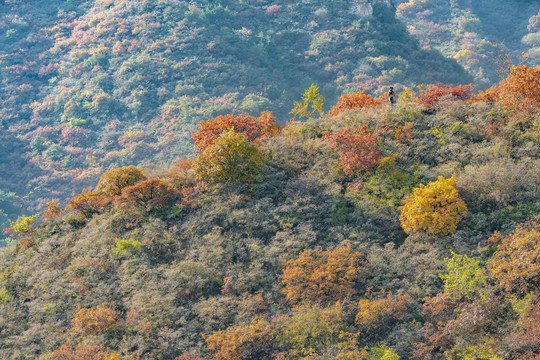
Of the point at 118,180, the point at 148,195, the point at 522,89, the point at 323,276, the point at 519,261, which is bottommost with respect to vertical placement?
the point at 323,276

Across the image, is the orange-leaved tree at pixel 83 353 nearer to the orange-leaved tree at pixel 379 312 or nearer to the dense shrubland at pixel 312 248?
the dense shrubland at pixel 312 248

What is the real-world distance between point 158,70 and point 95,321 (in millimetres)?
62635

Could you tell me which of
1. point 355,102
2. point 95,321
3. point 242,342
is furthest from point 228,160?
point 355,102

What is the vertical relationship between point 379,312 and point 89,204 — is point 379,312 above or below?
below

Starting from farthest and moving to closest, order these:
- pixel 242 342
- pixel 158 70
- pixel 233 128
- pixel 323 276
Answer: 1. pixel 158 70
2. pixel 233 128
3. pixel 323 276
4. pixel 242 342

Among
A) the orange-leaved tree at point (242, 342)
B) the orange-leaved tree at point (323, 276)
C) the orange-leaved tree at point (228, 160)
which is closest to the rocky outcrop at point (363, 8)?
the orange-leaved tree at point (228, 160)

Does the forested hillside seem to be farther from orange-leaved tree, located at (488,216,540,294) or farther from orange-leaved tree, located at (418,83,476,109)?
orange-leaved tree, located at (488,216,540,294)

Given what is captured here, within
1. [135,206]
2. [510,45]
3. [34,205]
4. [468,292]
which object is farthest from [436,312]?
[510,45]

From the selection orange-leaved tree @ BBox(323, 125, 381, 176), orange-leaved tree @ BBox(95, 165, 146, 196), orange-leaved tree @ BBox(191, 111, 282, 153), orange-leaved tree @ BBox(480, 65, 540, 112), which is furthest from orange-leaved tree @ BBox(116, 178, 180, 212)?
orange-leaved tree @ BBox(480, 65, 540, 112)

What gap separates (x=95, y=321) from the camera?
69.2ft

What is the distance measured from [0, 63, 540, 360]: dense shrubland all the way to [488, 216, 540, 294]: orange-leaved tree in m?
0.07

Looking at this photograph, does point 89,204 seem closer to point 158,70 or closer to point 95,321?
point 95,321

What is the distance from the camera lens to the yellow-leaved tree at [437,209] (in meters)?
22.4

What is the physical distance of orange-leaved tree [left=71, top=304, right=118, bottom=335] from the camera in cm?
2103
